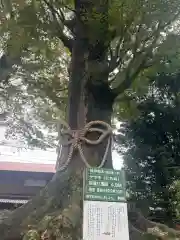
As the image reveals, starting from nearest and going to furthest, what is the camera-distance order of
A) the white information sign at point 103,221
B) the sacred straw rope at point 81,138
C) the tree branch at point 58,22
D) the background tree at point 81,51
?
the white information sign at point 103,221
the background tree at point 81,51
the sacred straw rope at point 81,138
the tree branch at point 58,22

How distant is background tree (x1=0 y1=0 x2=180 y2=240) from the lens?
3.98 metres

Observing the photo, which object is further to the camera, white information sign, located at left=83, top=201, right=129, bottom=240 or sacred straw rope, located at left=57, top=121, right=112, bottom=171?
sacred straw rope, located at left=57, top=121, right=112, bottom=171

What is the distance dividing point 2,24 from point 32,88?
164 centimetres

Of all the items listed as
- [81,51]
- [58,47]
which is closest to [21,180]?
[58,47]

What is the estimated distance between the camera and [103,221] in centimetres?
303

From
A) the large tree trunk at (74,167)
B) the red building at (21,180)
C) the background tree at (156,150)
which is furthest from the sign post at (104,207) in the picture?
the red building at (21,180)

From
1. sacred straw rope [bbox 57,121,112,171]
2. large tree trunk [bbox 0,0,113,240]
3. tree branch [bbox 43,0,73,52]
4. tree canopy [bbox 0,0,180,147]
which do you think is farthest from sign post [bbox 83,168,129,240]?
tree branch [bbox 43,0,73,52]

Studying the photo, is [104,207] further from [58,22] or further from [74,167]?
[58,22]

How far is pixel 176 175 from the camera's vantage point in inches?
242

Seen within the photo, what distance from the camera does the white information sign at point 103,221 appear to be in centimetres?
296

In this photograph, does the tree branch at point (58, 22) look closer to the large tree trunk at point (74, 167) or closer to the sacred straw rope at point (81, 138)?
the large tree trunk at point (74, 167)

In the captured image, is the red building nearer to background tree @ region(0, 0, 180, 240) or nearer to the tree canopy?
the tree canopy

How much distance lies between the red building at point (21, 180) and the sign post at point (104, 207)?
523cm

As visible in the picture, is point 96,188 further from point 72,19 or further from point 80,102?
point 72,19
